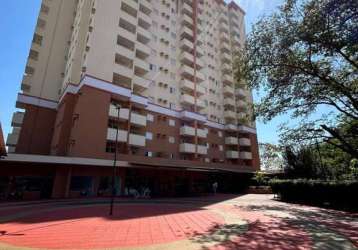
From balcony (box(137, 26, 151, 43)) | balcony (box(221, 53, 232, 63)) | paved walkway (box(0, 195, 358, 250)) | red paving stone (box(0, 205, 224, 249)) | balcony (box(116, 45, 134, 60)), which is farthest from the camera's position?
balcony (box(221, 53, 232, 63))

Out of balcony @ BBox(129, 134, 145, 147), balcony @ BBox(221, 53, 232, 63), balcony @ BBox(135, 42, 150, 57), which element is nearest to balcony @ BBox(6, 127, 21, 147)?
balcony @ BBox(129, 134, 145, 147)

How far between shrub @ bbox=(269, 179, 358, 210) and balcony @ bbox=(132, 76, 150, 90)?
72.9 ft

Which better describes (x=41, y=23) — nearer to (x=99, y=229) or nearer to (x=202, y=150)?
(x=202, y=150)

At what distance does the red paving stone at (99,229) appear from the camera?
8891mm

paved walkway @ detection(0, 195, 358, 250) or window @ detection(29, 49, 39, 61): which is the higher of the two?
window @ detection(29, 49, 39, 61)

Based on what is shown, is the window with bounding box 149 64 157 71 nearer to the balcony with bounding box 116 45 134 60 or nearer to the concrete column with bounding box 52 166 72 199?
the balcony with bounding box 116 45 134 60

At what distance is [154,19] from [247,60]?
2949cm

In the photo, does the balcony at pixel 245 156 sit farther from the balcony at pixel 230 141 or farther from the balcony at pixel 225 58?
the balcony at pixel 225 58

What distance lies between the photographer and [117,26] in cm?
3256

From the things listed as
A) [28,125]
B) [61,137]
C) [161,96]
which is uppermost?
[161,96]

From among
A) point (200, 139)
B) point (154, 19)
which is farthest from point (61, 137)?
point (154, 19)

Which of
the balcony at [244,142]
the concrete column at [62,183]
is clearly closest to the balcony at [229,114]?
the balcony at [244,142]

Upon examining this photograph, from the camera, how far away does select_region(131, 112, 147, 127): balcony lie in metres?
31.2

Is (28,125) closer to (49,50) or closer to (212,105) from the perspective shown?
(49,50)
